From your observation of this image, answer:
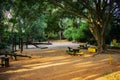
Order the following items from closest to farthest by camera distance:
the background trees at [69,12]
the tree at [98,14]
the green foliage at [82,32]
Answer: the background trees at [69,12], the tree at [98,14], the green foliage at [82,32]

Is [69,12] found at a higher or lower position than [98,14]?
higher

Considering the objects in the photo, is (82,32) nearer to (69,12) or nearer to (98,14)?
(98,14)

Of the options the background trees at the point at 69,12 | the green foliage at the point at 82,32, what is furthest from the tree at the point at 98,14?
the green foliage at the point at 82,32

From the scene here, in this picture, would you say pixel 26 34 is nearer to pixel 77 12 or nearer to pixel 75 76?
pixel 77 12

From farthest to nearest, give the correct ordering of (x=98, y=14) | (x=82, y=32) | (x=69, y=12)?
(x=82, y=32), (x=98, y=14), (x=69, y=12)

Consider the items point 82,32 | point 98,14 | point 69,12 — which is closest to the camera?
point 69,12

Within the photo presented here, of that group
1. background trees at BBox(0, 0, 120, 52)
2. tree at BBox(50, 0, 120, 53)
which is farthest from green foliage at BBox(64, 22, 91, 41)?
tree at BBox(50, 0, 120, 53)

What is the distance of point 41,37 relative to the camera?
35094mm

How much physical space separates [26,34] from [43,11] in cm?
864

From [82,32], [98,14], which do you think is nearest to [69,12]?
[98,14]

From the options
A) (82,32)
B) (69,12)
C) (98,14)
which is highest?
(69,12)

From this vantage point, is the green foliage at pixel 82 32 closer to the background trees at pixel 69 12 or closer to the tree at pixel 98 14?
the background trees at pixel 69 12

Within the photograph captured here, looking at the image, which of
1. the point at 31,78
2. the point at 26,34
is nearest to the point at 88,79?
the point at 31,78

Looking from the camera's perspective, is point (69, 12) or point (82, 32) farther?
point (82, 32)
